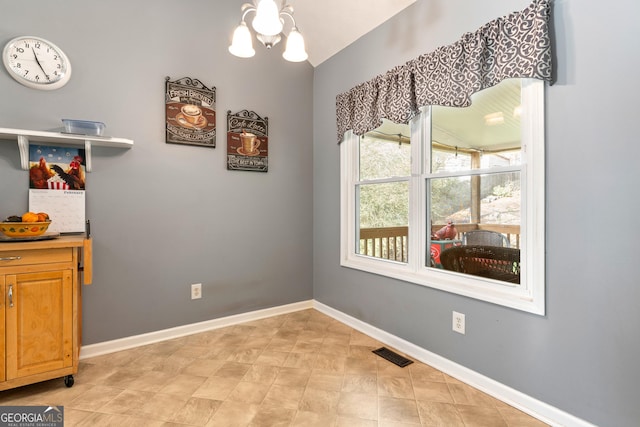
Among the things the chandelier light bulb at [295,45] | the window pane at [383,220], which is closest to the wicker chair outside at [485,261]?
the window pane at [383,220]

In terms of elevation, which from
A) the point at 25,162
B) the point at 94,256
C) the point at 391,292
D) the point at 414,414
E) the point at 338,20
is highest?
the point at 338,20

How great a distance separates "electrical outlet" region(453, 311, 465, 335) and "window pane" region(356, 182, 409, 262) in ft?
1.99

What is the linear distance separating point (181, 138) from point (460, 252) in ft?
7.80

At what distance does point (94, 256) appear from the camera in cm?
238

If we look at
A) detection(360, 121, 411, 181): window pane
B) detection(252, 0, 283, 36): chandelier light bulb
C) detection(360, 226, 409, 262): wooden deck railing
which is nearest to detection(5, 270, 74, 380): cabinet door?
detection(252, 0, 283, 36): chandelier light bulb

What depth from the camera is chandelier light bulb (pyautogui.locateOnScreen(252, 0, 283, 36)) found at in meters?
1.46

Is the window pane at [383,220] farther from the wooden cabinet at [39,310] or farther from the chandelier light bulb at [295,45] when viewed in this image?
the wooden cabinet at [39,310]

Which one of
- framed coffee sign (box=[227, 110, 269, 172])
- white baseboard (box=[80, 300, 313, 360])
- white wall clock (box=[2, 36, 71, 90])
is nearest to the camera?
white wall clock (box=[2, 36, 71, 90])

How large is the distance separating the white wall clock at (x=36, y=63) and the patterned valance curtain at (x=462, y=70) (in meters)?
2.20

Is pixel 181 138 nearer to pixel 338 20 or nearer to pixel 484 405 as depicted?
pixel 338 20

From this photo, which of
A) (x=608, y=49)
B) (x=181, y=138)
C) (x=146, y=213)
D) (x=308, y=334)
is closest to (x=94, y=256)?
(x=146, y=213)

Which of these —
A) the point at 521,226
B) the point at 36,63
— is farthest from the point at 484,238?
the point at 36,63

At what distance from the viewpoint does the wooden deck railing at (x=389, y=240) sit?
2201 millimetres

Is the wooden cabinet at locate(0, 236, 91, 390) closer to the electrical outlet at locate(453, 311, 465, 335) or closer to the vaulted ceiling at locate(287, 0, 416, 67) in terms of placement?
the electrical outlet at locate(453, 311, 465, 335)
